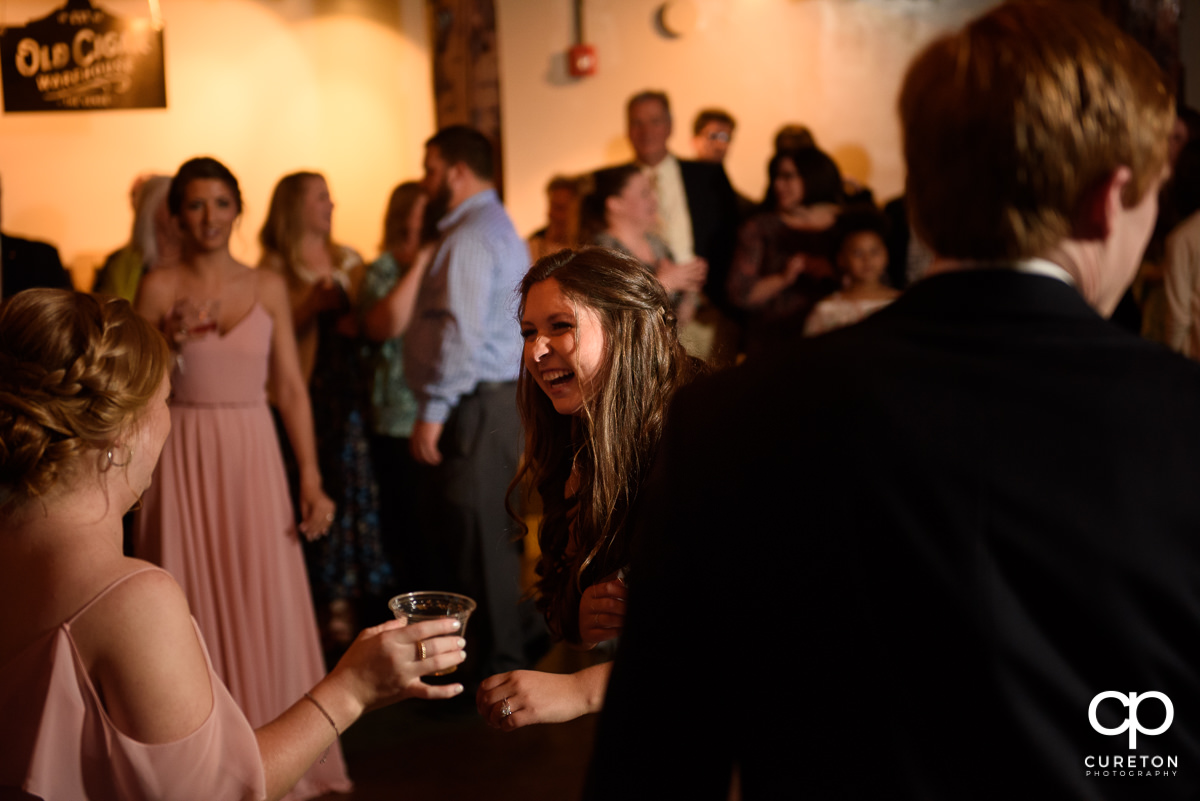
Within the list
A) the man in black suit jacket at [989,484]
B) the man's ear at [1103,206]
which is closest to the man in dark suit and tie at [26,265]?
the man in black suit jacket at [989,484]

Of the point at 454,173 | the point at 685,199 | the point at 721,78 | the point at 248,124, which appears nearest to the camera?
the point at 454,173

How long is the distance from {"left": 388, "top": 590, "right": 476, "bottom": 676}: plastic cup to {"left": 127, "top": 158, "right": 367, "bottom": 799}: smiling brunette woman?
1595 millimetres

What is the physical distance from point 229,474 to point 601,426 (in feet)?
5.29

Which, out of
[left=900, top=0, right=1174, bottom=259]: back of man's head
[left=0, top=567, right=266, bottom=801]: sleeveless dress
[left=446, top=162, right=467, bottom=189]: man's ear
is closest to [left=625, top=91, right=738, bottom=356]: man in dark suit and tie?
[left=446, top=162, right=467, bottom=189]: man's ear

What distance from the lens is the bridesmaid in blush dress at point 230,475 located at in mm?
2857

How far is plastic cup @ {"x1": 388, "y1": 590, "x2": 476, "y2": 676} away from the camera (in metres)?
1.46

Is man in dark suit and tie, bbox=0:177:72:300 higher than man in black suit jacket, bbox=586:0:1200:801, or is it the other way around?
man in dark suit and tie, bbox=0:177:72:300

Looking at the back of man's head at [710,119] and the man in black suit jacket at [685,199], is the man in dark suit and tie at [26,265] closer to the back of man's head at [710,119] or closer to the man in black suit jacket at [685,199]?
the man in black suit jacket at [685,199]

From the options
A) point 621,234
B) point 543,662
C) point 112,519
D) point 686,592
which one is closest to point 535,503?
point 543,662

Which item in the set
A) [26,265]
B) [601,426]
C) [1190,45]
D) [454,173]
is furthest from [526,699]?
[1190,45]

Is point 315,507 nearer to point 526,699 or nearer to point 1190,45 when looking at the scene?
point 526,699

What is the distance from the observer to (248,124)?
5078 mm

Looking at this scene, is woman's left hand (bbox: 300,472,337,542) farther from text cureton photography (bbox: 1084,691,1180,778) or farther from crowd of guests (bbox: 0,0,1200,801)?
text cureton photography (bbox: 1084,691,1180,778)

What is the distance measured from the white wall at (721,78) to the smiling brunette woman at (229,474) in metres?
2.52
